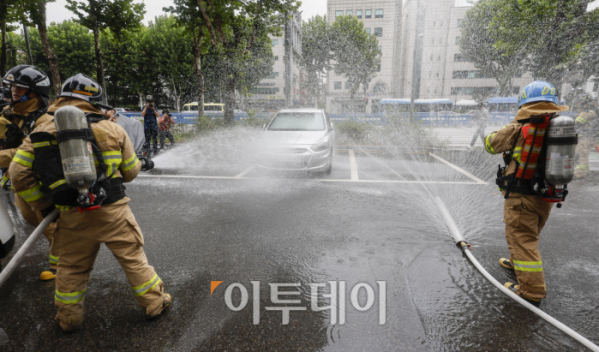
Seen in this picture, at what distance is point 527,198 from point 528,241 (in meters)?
0.35

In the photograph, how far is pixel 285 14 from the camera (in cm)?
1322

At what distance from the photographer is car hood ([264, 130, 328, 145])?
7.13m

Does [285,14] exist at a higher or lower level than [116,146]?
higher

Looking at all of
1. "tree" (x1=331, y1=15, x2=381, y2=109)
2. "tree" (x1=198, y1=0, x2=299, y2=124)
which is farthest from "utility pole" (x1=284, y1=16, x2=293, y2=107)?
"tree" (x1=331, y1=15, x2=381, y2=109)

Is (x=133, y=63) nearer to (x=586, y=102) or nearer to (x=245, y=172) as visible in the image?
(x=245, y=172)

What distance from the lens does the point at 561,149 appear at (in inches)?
93.1

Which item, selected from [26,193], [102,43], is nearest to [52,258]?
[26,193]

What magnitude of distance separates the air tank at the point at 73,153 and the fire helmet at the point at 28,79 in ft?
4.50

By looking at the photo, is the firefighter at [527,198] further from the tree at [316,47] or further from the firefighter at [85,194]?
the tree at [316,47]

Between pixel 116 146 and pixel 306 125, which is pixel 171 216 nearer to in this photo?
pixel 116 146

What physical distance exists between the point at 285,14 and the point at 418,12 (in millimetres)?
5393

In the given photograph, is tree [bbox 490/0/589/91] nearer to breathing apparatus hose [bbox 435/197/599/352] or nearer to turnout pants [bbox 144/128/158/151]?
breathing apparatus hose [bbox 435/197/599/352]

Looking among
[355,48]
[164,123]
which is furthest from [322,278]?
[355,48]

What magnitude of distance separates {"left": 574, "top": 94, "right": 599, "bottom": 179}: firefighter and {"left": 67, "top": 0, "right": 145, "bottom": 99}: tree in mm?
14883
